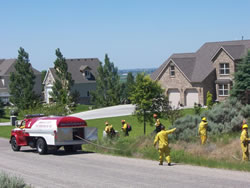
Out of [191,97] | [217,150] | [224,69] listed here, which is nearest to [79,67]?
[191,97]

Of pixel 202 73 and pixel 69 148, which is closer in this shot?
pixel 69 148

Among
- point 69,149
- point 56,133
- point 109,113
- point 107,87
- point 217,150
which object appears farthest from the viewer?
point 107,87

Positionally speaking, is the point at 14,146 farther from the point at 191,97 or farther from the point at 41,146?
the point at 191,97

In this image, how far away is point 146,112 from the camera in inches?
1508

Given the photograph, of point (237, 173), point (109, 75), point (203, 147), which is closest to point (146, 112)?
point (203, 147)

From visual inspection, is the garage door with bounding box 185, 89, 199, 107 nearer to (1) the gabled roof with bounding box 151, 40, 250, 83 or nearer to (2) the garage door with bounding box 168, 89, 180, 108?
(2) the garage door with bounding box 168, 89, 180, 108

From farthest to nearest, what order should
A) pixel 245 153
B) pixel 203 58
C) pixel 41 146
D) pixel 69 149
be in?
1. pixel 203 58
2. pixel 69 149
3. pixel 41 146
4. pixel 245 153

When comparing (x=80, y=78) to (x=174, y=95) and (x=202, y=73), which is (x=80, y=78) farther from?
(x=202, y=73)

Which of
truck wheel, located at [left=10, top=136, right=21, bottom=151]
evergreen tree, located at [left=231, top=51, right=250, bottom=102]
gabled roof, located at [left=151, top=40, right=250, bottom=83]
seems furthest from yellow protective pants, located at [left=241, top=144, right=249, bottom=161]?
gabled roof, located at [left=151, top=40, right=250, bottom=83]

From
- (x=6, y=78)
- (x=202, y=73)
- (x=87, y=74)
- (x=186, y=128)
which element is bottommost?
(x=186, y=128)

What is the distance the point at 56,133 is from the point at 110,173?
674cm

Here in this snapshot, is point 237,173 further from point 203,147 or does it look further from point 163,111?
point 163,111

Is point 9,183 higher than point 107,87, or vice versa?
point 107,87

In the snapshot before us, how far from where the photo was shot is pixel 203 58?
64.0m
